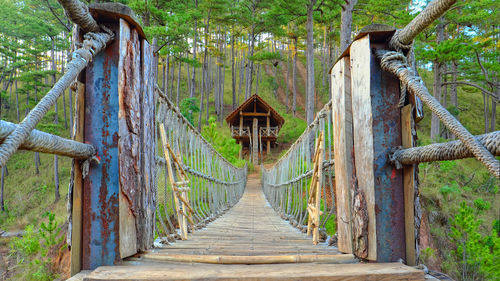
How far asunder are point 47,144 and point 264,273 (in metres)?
0.74

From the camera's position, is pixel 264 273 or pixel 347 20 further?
pixel 347 20

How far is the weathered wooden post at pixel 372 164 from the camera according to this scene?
1.05 m

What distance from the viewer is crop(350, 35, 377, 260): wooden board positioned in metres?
1.06

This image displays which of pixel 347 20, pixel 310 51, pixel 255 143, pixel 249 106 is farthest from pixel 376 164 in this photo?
pixel 249 106

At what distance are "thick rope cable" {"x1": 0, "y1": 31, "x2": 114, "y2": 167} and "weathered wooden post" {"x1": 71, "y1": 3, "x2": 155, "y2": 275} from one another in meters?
0.08

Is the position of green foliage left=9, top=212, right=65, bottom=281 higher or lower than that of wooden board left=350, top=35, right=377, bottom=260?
lower

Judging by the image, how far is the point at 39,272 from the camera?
5.84 m

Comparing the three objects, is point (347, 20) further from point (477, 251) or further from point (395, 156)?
point (395, 156)

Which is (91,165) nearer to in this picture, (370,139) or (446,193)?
(370,139)

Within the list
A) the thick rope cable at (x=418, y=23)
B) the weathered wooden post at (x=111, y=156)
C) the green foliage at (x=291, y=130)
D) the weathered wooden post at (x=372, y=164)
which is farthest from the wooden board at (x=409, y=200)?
the green foliage at (x=291, y=130)

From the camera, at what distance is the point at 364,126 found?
112cm

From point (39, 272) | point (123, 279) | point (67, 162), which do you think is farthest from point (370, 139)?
point (67, 162)

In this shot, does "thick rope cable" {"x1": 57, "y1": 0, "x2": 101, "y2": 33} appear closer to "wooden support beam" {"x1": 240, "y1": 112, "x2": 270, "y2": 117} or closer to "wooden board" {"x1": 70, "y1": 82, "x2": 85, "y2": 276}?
"wooden board" {"x1": 70, "y1": 82, "x2": 85, "y2": 276}

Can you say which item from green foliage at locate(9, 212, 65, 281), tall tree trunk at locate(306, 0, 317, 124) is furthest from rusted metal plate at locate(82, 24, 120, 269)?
tall tree trunk at locate(306, 0, 317, 124)
